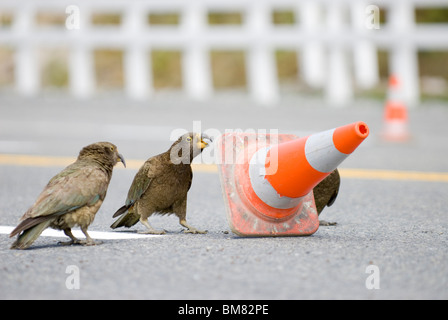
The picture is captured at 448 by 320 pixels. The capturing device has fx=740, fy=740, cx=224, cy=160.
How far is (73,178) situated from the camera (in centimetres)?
444

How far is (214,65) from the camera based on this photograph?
1748cm

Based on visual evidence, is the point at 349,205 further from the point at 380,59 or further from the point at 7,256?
the point at 380,59

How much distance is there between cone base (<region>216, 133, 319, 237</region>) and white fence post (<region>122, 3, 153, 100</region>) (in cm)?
964

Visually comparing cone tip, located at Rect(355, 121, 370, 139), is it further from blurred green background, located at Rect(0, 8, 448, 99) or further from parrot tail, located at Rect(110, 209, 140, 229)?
blurred green background, located at Rect(0, 8, 448, 99)

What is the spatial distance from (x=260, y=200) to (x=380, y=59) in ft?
42.9

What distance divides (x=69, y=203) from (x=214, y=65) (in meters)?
13.5

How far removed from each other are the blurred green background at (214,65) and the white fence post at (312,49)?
1.23 ft

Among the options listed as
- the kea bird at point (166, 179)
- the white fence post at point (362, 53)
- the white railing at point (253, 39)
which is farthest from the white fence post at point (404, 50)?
the kea bird at point (166, 179)

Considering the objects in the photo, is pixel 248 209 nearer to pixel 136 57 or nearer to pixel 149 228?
pixel 149 228

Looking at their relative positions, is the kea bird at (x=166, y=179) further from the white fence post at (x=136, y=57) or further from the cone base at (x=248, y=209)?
the white fence post at (x=136, y=57)

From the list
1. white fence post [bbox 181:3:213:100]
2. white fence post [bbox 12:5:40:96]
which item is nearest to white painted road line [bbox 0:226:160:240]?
white fence post [bbox 181:3:213:100]

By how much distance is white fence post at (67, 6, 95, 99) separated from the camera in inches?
575

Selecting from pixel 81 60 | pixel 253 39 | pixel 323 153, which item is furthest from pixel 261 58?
pixel 323 153

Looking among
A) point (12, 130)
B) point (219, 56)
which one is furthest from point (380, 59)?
point (12, 130)
